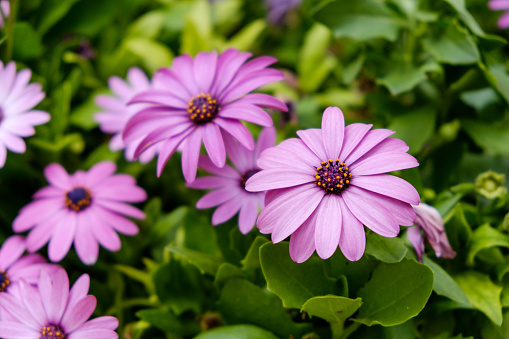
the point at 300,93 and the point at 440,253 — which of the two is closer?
the point at 440,253

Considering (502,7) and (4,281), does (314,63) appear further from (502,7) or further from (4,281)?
(4,281)

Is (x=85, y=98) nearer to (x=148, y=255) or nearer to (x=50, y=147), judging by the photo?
(x=50, y=147)

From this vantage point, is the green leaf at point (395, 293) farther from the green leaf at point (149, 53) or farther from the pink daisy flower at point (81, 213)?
the green leaf at point (149, 53)

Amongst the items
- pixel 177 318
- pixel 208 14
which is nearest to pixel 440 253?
pixel 177 318

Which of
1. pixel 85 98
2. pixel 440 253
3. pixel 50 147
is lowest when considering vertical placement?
pixel 440 253

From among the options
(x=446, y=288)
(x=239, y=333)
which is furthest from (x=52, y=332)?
(x=446, y=288)

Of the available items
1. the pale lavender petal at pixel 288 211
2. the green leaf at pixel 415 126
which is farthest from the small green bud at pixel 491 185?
the pale lavender petal at pixel 288 211

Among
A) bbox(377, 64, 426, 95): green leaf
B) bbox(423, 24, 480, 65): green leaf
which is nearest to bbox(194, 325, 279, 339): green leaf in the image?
bbox(377, 64, 426, 95): green leaf
